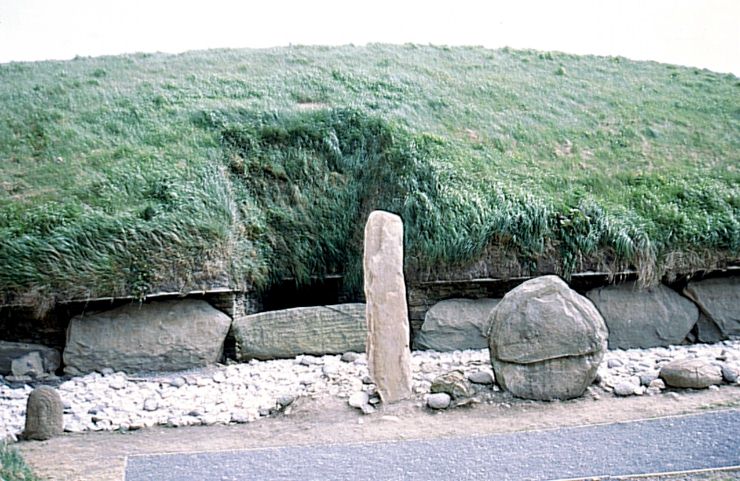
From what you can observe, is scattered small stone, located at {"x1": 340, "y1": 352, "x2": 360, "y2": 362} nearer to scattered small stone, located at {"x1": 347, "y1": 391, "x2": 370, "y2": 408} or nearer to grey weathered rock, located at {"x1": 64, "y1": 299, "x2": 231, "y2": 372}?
scattered small stone, located at {"x1": 347, "y1": 391, "x2": 370, "y2": 408}

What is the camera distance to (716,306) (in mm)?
8680

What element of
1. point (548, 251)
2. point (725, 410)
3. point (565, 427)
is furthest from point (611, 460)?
point (548, 251)

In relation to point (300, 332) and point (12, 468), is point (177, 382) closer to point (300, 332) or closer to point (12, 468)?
point (300, 332)

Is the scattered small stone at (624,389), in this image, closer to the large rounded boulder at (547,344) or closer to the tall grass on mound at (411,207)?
the large rounded boulder at (547,344)

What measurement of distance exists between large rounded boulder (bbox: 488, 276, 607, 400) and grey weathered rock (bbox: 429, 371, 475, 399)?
32cm

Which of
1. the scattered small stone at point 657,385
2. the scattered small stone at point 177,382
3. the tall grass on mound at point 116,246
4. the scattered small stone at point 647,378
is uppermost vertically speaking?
the tall grass on mound at point 116,246

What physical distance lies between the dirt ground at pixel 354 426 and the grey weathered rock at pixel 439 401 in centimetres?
7

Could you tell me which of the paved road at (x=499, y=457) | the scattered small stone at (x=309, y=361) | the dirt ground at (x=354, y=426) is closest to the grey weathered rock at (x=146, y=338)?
the scattered small stone at (x=309, y=361)

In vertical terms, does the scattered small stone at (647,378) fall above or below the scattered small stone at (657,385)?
above

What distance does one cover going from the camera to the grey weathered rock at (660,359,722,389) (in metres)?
6.10

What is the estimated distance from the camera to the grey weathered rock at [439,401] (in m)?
6.06

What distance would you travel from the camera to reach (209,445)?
561 centimetres

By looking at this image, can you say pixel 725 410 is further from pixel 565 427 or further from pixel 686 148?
pixel 686 148

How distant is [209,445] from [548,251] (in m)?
4.83
